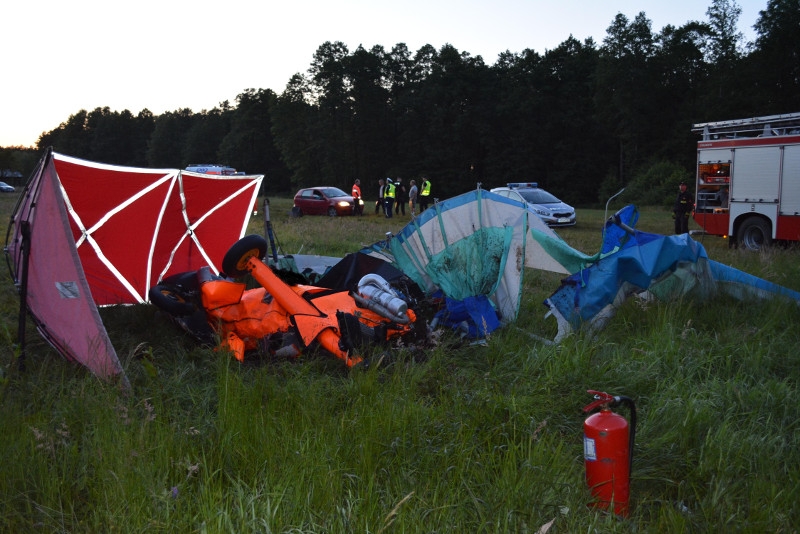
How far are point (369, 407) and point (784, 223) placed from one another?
12.8 m

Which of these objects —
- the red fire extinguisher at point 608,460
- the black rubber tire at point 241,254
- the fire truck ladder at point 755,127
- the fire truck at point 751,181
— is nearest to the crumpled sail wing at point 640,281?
the red fire extinguisher at point 608,460

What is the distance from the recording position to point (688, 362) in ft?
17.0

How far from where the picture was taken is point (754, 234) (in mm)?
14820

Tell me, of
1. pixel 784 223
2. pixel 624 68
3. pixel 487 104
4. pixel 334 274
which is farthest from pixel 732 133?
pixel 487 104

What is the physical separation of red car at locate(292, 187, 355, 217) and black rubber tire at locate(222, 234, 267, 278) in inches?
813

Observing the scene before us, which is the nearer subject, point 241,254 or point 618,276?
point 241,254

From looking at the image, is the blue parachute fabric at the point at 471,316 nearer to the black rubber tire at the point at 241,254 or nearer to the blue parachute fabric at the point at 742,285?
the black rubber tire at the point at 241,254

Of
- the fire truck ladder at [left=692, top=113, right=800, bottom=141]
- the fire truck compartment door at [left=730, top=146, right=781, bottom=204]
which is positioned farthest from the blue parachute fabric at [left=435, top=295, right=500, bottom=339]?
the fire truck ladder at [left=692, top=113, right=800, bottom=141]

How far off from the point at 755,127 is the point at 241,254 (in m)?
14.0

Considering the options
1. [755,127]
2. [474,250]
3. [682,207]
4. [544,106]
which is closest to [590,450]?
[474,250]

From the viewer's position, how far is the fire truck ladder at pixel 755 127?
1457 cm

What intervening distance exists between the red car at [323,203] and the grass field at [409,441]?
21087 millimetres

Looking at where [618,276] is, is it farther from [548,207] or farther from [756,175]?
[548,207]

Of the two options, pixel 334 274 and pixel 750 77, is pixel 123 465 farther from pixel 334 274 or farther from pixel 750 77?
pixel 750 77
